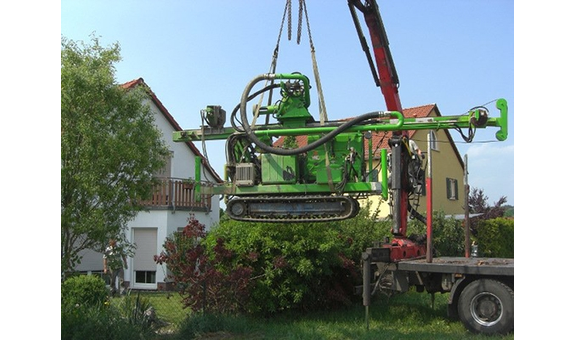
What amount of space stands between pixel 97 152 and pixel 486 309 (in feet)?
22.8

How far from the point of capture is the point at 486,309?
10.4m

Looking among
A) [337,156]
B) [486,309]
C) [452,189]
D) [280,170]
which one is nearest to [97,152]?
[280,170]

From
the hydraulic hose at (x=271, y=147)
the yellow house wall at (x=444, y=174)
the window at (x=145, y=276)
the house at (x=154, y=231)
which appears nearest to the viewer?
the hydraulic hose at (x=271, y=147)

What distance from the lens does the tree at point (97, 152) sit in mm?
8672

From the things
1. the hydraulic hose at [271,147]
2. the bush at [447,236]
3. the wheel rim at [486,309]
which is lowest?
the wheel rim at [486,309]

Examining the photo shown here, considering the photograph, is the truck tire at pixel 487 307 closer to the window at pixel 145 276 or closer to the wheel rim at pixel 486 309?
the wheel rim at pixel 486 309

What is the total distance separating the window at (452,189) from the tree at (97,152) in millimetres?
21396

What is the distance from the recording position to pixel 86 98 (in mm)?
8773

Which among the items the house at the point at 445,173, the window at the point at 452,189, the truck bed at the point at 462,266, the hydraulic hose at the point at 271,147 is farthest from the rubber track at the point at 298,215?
the window at the point at 452,189

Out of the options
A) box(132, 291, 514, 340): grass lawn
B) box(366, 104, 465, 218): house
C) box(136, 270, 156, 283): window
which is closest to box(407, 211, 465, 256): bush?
box(132, 291, 514, 340): grass lawn

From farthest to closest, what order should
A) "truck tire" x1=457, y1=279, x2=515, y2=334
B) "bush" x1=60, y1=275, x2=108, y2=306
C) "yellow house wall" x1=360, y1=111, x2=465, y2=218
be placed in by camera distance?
"yellow house wall" x1=360, y1=111, x2=465, y2=218, "bush" x1=60, y1=275, x2=108, y2=306, "truck tire" x1=457, y1=279, x2=515, y2=334

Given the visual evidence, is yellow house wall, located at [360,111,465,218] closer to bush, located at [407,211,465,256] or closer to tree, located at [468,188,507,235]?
tree, located at [468,188,507,235]

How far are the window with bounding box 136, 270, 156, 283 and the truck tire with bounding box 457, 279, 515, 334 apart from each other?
1188cm

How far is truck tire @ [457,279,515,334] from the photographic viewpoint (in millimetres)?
10172
